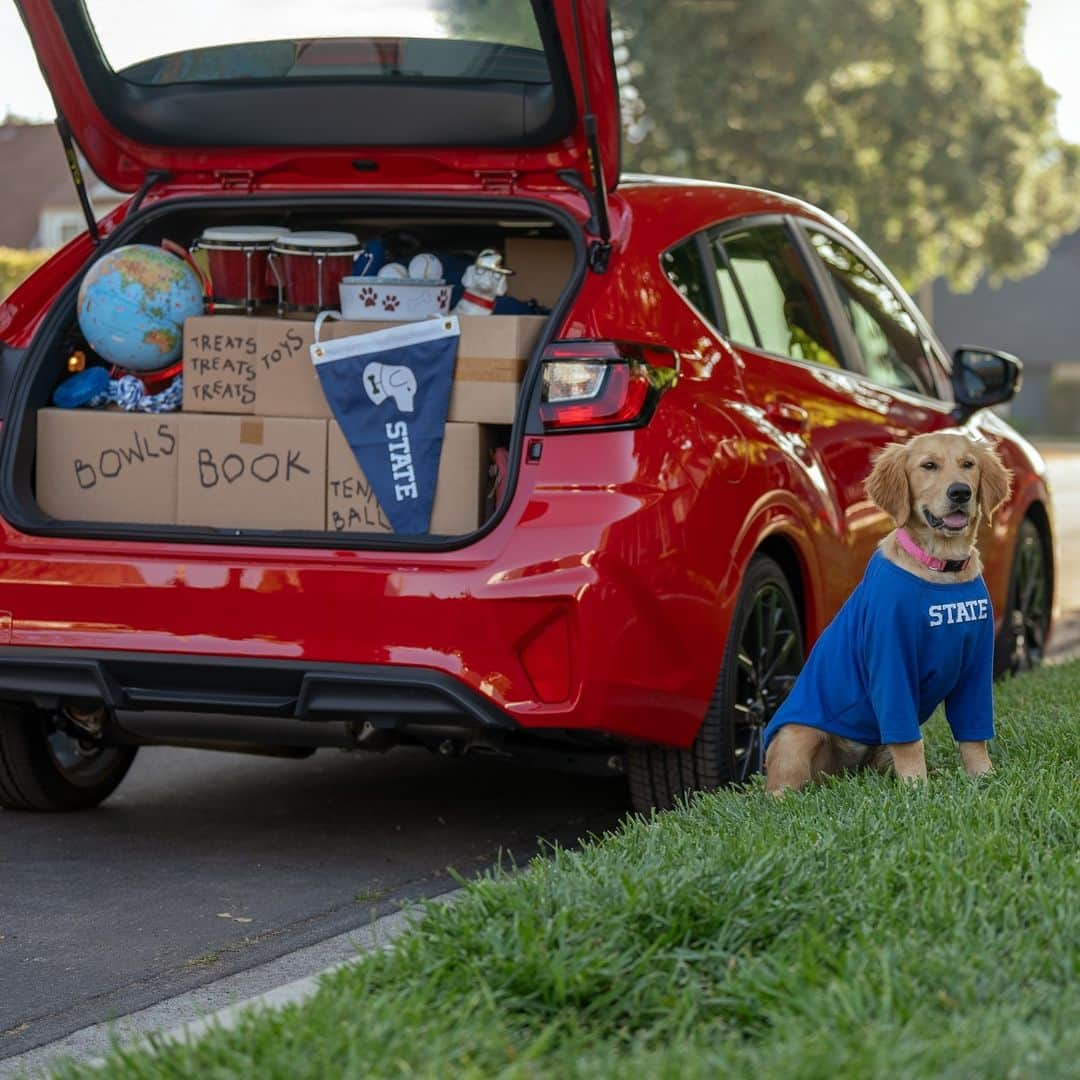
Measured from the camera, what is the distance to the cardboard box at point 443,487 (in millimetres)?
5109

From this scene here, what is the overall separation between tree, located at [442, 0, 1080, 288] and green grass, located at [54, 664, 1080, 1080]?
2905 cm

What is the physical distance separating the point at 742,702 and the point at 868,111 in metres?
32.8

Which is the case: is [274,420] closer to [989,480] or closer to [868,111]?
[989,480]

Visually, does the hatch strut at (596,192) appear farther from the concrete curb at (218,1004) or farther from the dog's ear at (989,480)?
the concrete curb at (218,1004)

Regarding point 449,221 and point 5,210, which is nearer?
point 449,221

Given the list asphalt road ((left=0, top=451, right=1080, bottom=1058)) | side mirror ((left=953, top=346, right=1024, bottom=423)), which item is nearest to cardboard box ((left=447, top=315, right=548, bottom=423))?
asphalt road ((left=0, top=451, right=1080, bottom=1058))

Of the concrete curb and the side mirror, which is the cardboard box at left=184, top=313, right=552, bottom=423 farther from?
the side mirror

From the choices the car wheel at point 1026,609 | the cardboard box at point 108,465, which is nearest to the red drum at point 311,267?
the cardboard box at point 108,465

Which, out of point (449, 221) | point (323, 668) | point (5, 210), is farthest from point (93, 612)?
point (5, 210)

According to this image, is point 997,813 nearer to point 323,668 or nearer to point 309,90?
point 323,668

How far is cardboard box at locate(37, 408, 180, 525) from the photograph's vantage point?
17.6 feet

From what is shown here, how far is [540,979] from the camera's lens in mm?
3164

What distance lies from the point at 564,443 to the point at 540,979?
6.22ft

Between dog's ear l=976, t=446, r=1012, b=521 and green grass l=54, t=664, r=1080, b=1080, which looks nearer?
green grass l=54, t=664, r=1080, b=1080
